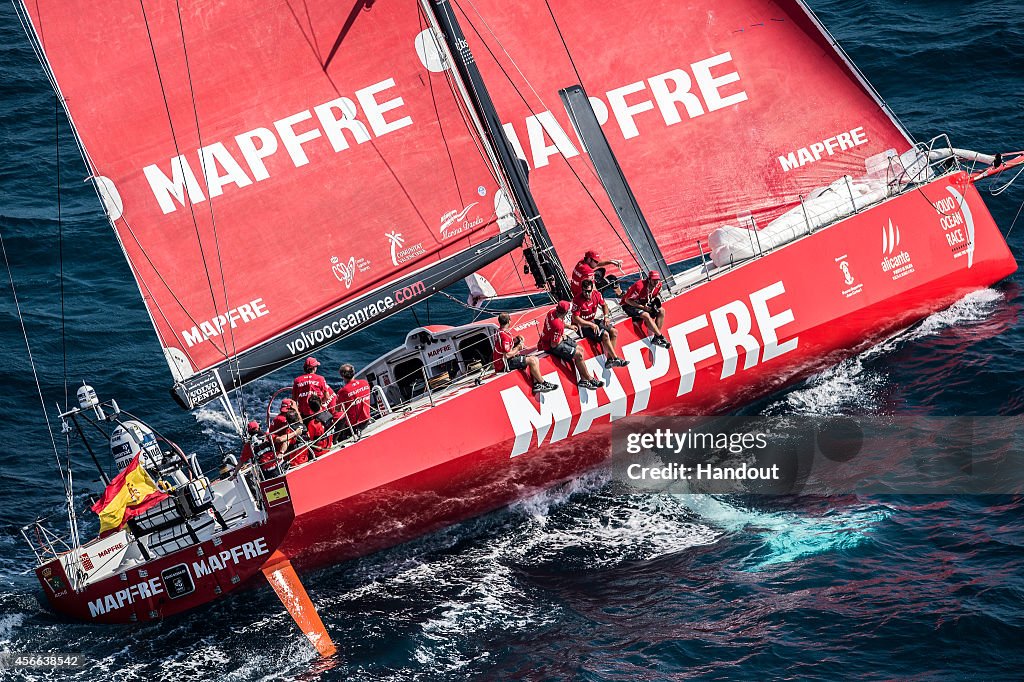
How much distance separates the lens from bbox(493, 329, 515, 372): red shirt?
1673cm

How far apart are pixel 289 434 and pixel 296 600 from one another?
7.51 feet

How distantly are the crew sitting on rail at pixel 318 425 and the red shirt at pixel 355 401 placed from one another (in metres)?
0.28

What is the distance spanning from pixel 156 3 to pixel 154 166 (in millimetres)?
2274

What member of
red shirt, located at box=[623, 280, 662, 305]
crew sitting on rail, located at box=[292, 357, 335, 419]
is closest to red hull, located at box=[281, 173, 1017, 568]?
red shirt, located at box=[623, 280, 662, 305]

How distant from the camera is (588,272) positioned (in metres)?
17.2

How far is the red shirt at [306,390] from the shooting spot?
16.5 metres

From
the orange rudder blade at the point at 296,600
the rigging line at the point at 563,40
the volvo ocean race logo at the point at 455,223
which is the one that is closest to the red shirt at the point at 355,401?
the orange rudder blade at the point at 296,600

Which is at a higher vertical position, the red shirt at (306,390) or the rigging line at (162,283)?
the rigging line at (162,283)

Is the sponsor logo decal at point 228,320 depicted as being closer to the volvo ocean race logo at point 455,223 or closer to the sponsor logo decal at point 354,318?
the sponsor logo decal at point 354,318

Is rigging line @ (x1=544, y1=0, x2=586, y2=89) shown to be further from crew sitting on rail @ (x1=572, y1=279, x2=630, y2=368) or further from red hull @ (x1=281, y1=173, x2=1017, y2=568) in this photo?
red hull @ (x1=281, y1=173, x2=1017, y2=568)

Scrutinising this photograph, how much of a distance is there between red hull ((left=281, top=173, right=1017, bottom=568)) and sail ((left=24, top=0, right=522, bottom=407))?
205cm

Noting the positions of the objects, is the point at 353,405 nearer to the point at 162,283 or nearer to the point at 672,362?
the point at 162,283

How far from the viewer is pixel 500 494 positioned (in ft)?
55.6

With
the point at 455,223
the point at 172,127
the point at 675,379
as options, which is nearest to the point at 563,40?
the point at 455,223
